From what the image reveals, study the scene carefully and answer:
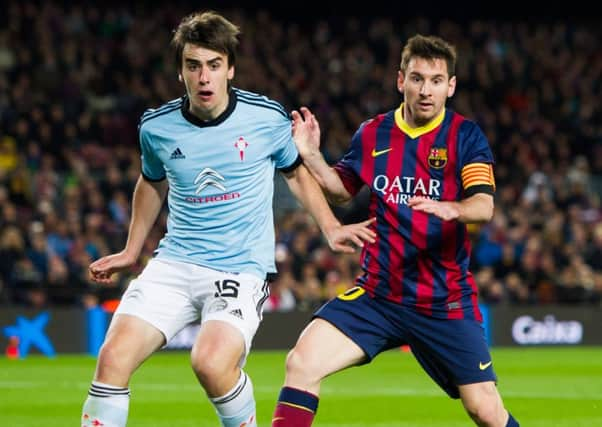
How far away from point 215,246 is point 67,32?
17142mm

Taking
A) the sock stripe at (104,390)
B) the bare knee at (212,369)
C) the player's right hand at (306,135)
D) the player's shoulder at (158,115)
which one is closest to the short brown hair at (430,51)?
the player's right hand at (306,135)

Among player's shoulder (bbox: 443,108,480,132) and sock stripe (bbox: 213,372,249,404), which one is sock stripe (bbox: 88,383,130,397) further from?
player's shoulder (bbox: 443,108,480,132)

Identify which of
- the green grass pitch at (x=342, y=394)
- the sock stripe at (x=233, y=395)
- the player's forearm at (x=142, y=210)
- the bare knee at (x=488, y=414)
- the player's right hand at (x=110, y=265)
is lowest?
the green grass pitch at (x=342, y=394)

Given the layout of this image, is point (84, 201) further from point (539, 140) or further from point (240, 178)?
point (240, 178)

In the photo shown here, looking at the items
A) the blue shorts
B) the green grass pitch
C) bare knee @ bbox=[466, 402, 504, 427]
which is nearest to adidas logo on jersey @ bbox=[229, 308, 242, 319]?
the blue shorts

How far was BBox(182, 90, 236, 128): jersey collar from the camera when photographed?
649 centimetres

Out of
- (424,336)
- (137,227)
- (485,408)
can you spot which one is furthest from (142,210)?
(485,408)

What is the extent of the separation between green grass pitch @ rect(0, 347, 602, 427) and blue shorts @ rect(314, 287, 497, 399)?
9.79 ft

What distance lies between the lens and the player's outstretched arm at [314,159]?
6840 mm

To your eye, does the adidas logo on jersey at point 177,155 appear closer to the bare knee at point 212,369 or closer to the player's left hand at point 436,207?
the bare knee at point 212,369

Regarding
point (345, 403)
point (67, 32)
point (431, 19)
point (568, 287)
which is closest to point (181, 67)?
point (345, 403)

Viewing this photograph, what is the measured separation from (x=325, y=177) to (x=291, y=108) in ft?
52.7

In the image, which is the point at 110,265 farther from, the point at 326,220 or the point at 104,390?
the point at 326,220

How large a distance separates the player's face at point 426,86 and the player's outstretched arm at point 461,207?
48cm
